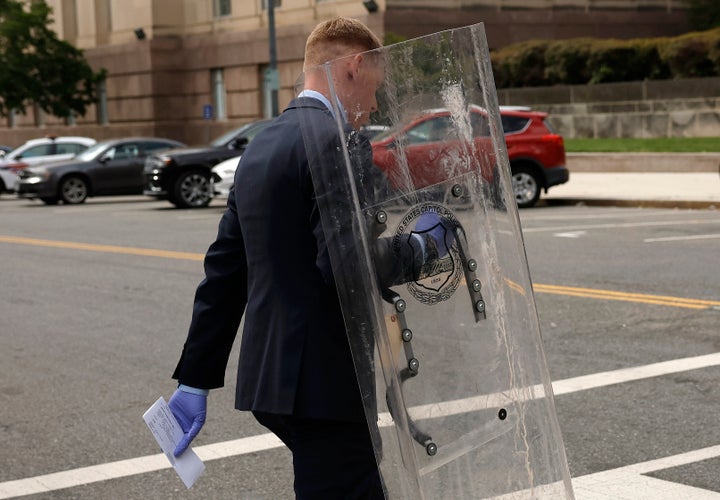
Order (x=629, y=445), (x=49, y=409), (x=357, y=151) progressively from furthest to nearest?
(x=49, y=409) < (x=629, y=445) < (x=357, y=151)

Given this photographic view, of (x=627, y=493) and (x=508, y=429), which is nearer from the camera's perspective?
(x=508, y=429)

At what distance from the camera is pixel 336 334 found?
324cm

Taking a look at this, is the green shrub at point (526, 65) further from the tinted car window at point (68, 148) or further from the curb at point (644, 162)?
the tinted car window at point (68, 148)

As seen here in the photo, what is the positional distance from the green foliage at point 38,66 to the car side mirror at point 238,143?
2188cm

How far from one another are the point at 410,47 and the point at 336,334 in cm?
77

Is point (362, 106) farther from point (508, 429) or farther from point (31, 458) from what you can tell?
point (31, 458)

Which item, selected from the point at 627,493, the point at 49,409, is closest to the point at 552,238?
the point at 49,409

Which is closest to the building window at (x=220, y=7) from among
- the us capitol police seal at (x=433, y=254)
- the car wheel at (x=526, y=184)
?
the car wheel at (x=526, y=184)

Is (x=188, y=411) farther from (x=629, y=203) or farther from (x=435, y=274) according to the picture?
(x=629, y=203)

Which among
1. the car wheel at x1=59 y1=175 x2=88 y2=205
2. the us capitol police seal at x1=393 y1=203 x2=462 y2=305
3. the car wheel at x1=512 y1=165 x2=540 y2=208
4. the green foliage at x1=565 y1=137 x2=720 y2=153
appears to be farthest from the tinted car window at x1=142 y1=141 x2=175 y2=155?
the us capitol police seal at x1=393 y1=203 x2=462 y2=305

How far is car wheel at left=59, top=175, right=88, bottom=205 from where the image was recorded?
27516mm

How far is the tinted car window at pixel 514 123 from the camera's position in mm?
20688

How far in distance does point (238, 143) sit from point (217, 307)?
20611 mm

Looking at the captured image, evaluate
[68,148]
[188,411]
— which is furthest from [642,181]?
[188,411]
